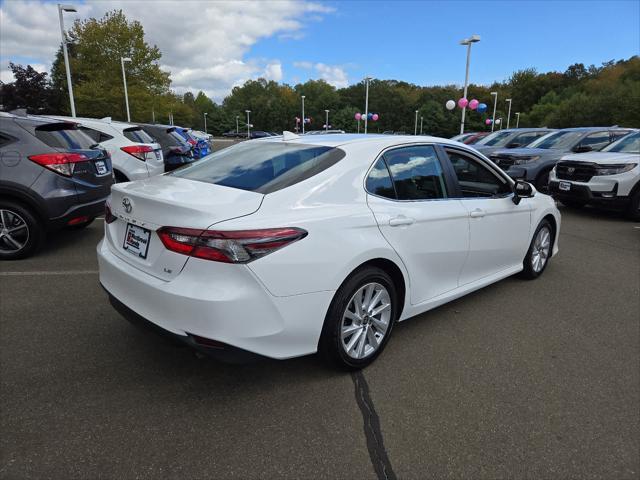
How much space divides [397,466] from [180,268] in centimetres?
149

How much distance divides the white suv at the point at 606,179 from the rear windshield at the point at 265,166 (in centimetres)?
766

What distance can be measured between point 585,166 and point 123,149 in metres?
8.85

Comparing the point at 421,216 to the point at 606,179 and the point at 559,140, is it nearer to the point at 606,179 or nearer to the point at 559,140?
the point at 606,179

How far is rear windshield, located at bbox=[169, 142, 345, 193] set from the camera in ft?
9.05

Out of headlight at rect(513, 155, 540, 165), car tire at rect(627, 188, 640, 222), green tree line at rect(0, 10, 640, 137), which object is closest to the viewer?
car tire at rect(627, 188, 640, 222)

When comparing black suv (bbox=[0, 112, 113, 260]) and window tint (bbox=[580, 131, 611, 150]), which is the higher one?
window tint (bbox=[580, 131, 611, 150])

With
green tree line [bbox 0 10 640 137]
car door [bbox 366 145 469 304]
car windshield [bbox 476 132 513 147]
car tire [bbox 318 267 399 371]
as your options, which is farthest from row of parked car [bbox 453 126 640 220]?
green tree line [bbox 0 10 640 137]

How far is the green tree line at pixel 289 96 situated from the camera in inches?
1414

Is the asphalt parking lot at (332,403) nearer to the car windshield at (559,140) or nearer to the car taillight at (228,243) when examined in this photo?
the car taillight at (228,243)

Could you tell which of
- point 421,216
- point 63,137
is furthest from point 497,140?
point 63,137

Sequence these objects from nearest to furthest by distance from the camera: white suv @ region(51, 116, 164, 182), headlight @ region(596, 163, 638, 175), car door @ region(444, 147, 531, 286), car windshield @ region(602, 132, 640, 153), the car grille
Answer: car door @ region(444, 147, 531, 286), white suv @ region(51, 116, 164, 182), headlight @ region(596, 163, 638, 175), the car grille, car windshield @ region(602, 132, 640, 153)

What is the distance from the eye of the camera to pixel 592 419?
102 inches

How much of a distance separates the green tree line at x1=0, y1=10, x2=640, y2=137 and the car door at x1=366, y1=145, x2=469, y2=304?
31.7 m

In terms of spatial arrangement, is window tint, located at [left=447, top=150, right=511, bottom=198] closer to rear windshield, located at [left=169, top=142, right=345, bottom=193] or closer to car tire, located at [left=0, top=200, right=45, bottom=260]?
rear windshield, located at [left=169, top=142, right=345, bottom=193]
